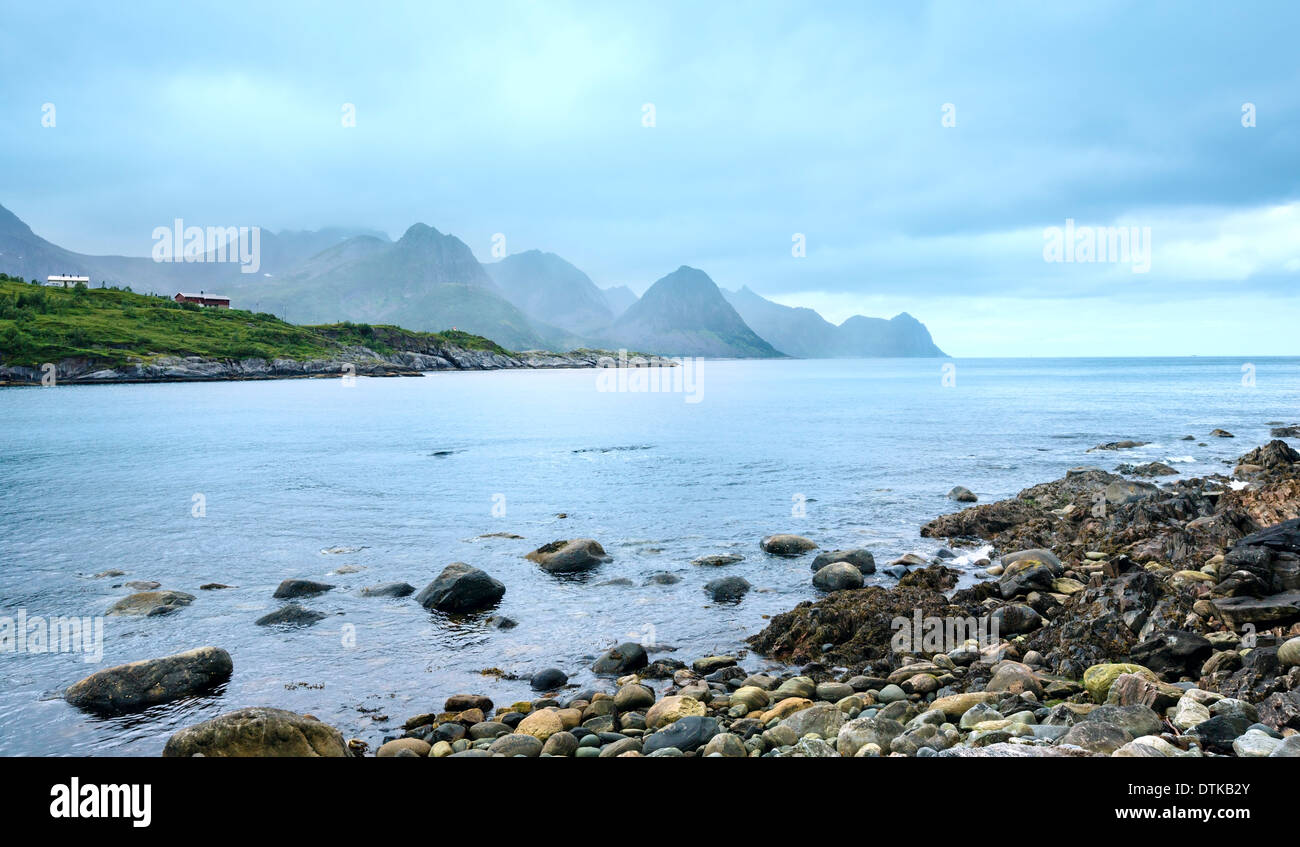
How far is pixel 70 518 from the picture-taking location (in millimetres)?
32906

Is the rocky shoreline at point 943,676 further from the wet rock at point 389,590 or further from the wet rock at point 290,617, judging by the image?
the wet rock at point 290,617

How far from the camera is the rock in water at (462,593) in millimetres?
20938

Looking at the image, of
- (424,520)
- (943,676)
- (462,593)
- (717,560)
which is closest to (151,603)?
(462,593)

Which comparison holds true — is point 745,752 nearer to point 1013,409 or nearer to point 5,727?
point 5,727

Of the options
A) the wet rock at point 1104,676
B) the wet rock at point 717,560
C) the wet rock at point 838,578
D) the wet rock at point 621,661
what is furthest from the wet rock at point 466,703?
the wet rock at point 717,560

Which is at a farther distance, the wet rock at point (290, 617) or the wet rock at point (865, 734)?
the wet rock at point (290, 617)

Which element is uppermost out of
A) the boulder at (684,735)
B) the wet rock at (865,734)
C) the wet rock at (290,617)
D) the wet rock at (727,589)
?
the wet rock at (865,734)

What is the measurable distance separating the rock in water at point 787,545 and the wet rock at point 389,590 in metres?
12.5

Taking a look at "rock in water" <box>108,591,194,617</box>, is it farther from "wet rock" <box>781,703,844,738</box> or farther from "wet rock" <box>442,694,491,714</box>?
"wet rock" <box>781,703,844,738</box>

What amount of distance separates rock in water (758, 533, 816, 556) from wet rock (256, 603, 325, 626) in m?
15.1

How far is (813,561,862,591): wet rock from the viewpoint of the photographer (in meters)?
22.0

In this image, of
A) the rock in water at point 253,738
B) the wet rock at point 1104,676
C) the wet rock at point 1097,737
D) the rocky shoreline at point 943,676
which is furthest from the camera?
the wet rock at point 1104,676

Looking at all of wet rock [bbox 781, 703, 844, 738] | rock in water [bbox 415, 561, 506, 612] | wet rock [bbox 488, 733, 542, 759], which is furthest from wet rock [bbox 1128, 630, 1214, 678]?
rock in water [bbox 415, 561, 506, 612]

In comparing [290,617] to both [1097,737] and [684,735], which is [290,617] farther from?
[1097,737]
